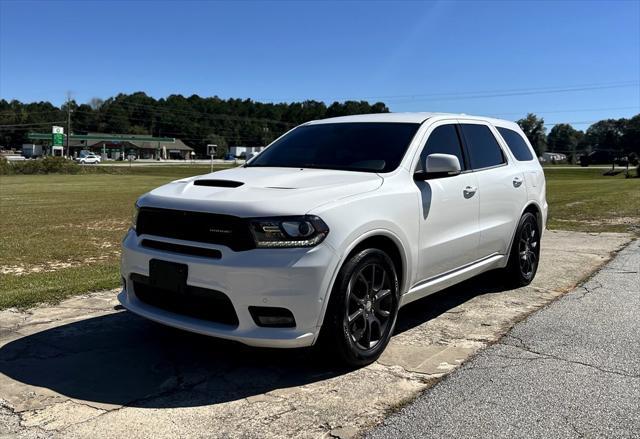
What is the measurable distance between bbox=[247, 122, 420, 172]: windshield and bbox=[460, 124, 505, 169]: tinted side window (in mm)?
871

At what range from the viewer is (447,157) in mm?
4574

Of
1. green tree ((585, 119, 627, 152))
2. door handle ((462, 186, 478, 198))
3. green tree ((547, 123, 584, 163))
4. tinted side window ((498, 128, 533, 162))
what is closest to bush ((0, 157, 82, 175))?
tinted side window ((498, 128, 533, 162))

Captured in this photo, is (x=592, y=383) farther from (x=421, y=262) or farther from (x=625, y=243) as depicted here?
(x=625, y=243)

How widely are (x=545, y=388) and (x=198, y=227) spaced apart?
8.23 feet

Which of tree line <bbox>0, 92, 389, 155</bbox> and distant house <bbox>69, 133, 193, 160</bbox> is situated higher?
tree line <bbox>0, 92, 389, 155</bbox>

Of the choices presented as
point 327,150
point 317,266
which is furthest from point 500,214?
point 317,266

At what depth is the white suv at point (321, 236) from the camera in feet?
11.7

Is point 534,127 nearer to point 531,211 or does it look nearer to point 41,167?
point 41,167

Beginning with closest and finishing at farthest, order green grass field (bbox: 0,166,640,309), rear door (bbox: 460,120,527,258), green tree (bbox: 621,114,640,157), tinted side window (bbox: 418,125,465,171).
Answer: tinted side window (bbox: 418,125,465,171)
rear door (bbox: 460,120,527,258)
green grass field (bbox: 0,166,640,309)
green tree (bbox: 621,114,640,157)

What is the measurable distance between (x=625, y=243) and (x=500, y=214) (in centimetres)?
568

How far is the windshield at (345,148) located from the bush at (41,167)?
1977 inches

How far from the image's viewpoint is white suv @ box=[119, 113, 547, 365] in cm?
356

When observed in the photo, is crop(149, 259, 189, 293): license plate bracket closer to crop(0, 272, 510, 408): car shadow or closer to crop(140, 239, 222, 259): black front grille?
crop(140, 239, 222, 259): black front grille

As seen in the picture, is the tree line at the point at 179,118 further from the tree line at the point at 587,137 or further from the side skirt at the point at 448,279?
the side skirt at the point at 448,279
